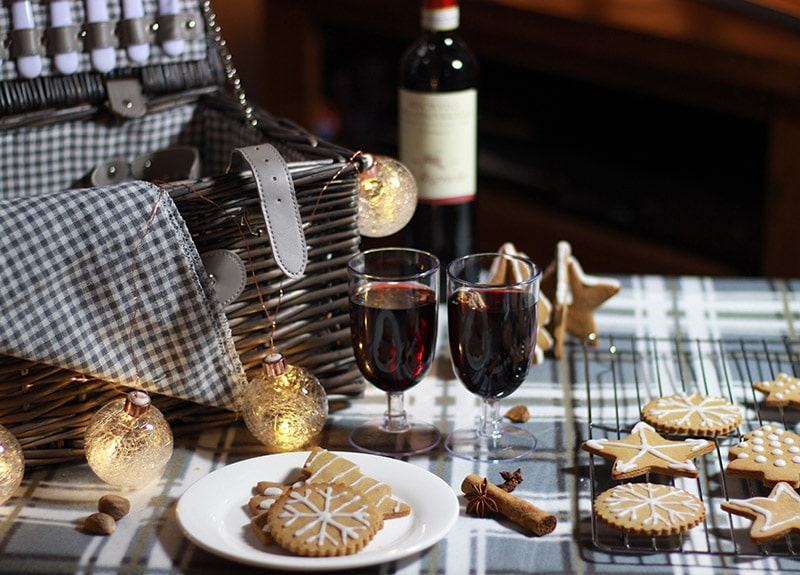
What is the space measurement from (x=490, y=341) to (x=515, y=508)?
164 mm

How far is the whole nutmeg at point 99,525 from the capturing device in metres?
0.85

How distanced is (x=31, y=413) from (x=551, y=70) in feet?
5.61

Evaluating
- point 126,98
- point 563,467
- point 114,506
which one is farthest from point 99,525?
point 126,98

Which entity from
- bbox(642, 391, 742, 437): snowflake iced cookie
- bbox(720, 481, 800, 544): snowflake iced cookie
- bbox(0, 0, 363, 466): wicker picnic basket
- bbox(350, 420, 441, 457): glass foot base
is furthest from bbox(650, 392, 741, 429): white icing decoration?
bbox(0, 0, 363, 466): wicker picnic basket

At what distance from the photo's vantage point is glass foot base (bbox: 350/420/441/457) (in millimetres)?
999

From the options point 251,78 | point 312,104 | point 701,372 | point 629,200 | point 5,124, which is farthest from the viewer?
point 251,78

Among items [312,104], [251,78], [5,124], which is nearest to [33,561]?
[5,124]

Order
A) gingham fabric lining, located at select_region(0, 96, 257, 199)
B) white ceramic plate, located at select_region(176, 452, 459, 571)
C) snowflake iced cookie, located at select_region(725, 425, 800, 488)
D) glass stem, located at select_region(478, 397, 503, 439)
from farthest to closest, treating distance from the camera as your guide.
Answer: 1. gingham fabric lining, located at select_region(0, 96, 257, 199)
2. glass stem, located at select_region(478, 397, 503, 439)
3. snowflake iced cookie, located at select_region(725, 425, 800, 488)
4. white ceramic plate, located at select_region(176, 452, 459, 571)

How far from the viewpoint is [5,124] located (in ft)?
4.17

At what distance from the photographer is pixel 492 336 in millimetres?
953

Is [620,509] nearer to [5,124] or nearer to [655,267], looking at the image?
[5,124]

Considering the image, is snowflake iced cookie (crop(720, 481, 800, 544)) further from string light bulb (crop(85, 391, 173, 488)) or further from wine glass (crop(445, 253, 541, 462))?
string light bulb (crop(85, 391, 173, 488))

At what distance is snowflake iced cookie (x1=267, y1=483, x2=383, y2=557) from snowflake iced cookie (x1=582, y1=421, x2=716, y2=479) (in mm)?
232

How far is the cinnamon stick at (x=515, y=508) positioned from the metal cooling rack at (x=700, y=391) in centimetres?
4
